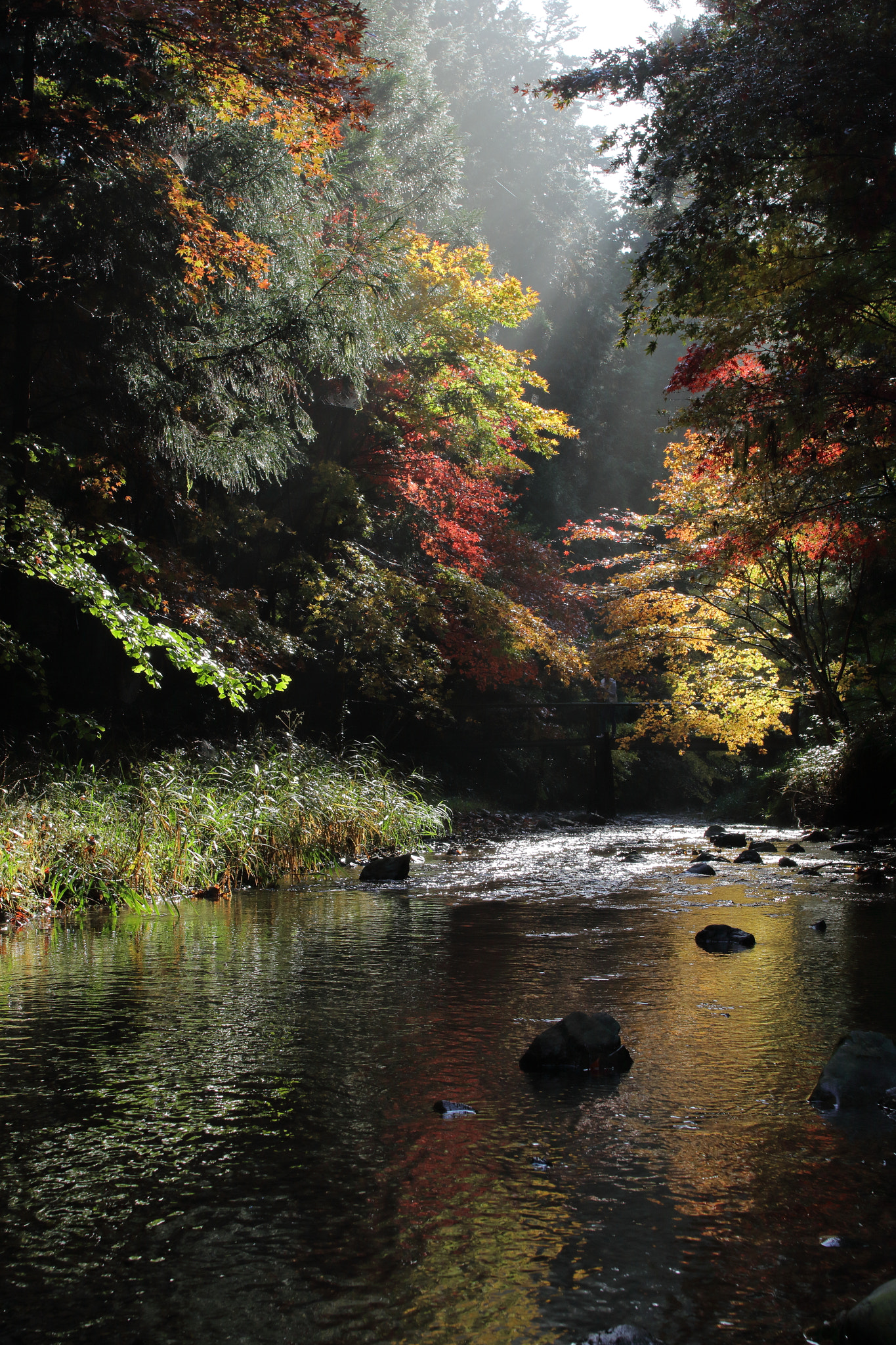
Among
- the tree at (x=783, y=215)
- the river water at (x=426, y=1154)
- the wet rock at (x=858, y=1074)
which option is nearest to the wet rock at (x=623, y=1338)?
the river water at (x=426, y=1154)

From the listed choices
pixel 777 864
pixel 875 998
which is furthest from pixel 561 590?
pixel 875 998

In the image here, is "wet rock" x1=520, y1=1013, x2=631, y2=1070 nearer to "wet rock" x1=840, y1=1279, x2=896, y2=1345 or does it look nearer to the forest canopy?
"wet rock" x1=840, y1=1279, x2=896, y2=1345

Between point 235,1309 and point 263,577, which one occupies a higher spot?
point 263,577

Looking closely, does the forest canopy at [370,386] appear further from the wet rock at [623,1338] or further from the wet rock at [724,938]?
the wet rock at [623,1338]

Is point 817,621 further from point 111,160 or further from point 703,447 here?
point 111,160

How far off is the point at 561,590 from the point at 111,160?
9.41 meters

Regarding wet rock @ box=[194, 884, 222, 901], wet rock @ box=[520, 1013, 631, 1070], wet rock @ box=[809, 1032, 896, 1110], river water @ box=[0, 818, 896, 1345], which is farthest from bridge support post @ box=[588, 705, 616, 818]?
wet rock @ box=[809, 1032, 896, 1110]

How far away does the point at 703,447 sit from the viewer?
938cm

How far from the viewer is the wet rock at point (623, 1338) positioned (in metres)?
1.17

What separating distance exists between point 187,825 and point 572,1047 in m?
4.87

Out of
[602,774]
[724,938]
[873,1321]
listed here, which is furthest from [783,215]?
[602,774]

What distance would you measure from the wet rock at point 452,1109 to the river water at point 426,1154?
39 mm

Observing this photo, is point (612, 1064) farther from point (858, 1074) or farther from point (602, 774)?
point (602, 774)

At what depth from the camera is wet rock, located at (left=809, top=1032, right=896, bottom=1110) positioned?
2014mm
